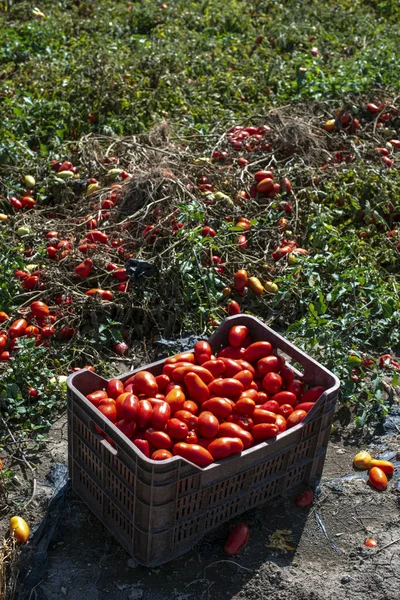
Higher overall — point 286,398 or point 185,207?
point 185,207

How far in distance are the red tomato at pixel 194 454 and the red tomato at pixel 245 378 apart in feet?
1.94

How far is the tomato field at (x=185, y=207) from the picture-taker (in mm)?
5355

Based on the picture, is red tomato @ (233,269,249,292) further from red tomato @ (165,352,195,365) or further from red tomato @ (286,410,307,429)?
red tomato @ (286,410,307,429)

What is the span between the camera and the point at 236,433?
4047 mm

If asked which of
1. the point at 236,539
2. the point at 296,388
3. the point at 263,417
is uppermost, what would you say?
the point at 263,417

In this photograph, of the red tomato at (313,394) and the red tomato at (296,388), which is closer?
the red tomato at (313,394)

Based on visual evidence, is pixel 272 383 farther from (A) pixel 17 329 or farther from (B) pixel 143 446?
(A) pixel 17 329

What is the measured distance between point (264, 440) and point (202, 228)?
7.28ft

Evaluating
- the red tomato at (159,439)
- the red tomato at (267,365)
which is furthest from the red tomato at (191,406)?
the red tomato at (267,365)

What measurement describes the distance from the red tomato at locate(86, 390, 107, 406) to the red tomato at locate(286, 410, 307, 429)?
2.97 ft

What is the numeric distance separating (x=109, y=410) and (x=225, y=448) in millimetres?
570

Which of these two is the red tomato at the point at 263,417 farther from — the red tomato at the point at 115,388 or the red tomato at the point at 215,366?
the red tomato at the point at 115,388

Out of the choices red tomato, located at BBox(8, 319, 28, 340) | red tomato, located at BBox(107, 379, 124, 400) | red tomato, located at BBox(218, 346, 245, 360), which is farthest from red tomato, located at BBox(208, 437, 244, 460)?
red tomato, located at BBox(8, 319, 28, 340)

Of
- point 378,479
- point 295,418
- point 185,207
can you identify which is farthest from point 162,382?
point 185,207
